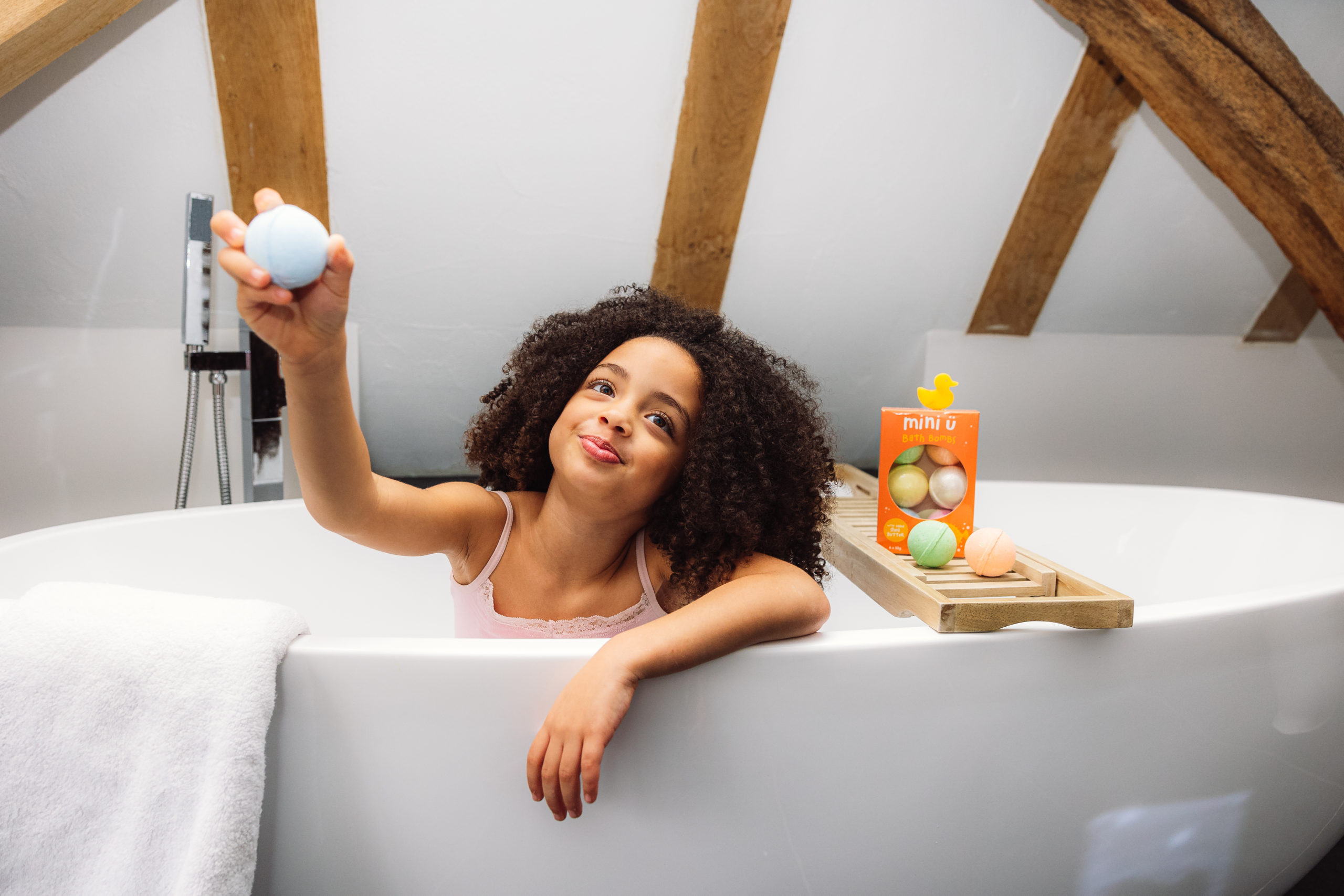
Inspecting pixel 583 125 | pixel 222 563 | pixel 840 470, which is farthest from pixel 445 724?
pixel 840 470

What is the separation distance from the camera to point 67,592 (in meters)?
0.77

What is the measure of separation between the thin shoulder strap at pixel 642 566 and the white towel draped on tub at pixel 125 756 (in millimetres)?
513

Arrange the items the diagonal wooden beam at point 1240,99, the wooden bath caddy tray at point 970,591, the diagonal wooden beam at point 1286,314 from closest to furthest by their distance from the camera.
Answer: the wooden bath caddy tray at point 970,591, the diagonal wooden beam at point 1240,99, the diagonal wooden beam at point 1286,314

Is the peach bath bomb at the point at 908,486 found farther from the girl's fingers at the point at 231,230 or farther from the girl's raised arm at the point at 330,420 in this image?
the girl's fingers at the point at 231,230

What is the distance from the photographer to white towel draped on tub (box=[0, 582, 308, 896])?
71 centimetres

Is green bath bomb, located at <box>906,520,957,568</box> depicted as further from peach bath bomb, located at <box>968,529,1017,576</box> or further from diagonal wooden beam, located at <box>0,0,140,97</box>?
diagonal wooden beam, located at <box>0,0,140,97</box>

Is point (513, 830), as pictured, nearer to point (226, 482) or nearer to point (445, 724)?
point (445, 724)

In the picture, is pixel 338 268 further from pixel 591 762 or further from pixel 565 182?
pixel 565 182

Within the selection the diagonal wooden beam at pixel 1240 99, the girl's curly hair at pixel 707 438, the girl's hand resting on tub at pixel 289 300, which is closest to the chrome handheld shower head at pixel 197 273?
the girl's curly hair at pixel 707 438

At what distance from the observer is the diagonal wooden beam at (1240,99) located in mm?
1725

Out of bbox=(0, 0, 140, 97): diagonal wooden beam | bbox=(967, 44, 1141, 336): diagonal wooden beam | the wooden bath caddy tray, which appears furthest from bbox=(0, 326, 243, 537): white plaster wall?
bbox=(967, 44, 1141, 336): diagonal wooden beam

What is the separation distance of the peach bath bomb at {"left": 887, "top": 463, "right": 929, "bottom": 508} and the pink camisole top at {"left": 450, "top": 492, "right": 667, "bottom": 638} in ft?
1.46

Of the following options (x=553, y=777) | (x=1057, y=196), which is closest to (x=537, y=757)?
(x=553, y=777)

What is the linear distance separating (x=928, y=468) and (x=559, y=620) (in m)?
0.66
